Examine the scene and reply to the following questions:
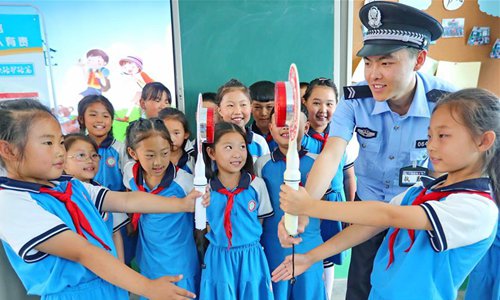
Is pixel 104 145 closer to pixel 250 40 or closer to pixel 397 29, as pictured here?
pixel 250 40

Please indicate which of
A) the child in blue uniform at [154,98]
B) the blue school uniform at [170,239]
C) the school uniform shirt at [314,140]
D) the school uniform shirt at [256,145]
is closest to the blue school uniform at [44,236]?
the blue school uniform at [170,239]

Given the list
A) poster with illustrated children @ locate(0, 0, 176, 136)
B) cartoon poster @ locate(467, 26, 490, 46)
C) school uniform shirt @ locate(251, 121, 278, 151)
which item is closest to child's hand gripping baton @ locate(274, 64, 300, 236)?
school uniform shirt @ locate(251, 121, 278, 151)

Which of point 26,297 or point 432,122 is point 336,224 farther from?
point 26,297

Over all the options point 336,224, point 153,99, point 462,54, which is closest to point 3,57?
point 153,99

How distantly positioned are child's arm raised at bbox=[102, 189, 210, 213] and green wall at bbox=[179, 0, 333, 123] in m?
1.30

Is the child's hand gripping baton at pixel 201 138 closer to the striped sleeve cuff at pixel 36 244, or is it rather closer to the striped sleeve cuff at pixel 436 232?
the striped sleeve cuff at pixel 36 244

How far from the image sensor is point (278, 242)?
1.64m

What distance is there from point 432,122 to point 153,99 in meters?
1.77

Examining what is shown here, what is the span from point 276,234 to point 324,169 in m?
0.52

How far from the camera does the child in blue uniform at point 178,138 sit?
1835mm

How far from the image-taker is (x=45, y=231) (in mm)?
869

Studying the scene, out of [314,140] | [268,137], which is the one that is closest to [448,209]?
[314,140]

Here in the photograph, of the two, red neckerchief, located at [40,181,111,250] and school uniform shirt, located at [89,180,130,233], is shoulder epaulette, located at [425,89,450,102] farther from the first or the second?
school uniform shirt, located at [89,180,130,233]

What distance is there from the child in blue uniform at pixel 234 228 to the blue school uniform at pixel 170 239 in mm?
107
